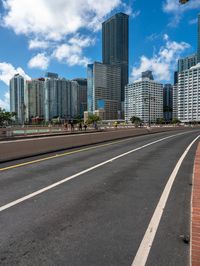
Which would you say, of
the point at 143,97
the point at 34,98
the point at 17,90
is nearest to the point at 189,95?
the point at 143,97

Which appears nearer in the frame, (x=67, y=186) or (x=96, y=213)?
(x=96, y=213)

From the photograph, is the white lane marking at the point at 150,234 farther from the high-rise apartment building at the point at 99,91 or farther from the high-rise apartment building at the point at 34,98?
the high-rise apartment building at the point at 99,91

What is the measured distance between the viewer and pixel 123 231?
3.92m

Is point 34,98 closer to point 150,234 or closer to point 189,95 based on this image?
point 189,95

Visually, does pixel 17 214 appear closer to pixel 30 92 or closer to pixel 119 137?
pixel 119 137

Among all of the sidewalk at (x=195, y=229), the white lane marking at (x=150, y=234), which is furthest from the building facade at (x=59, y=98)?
the sidewalk at (x=195, y=229)

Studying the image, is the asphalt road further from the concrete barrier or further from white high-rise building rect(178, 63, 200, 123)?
white high-rise building rect(178, 63, 200, 123)

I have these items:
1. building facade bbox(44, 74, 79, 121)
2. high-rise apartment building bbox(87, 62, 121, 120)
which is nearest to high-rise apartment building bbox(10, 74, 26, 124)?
building facade bbox(44, 74, 79, 121)

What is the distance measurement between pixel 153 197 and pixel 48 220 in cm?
257

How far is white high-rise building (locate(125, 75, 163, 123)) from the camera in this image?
13450 cm

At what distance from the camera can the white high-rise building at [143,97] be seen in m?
134

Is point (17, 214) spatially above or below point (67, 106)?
below

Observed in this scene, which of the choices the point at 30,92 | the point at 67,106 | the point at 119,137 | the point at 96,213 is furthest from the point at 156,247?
the point at 67,106

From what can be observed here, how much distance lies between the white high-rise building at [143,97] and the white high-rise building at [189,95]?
1501 cm
